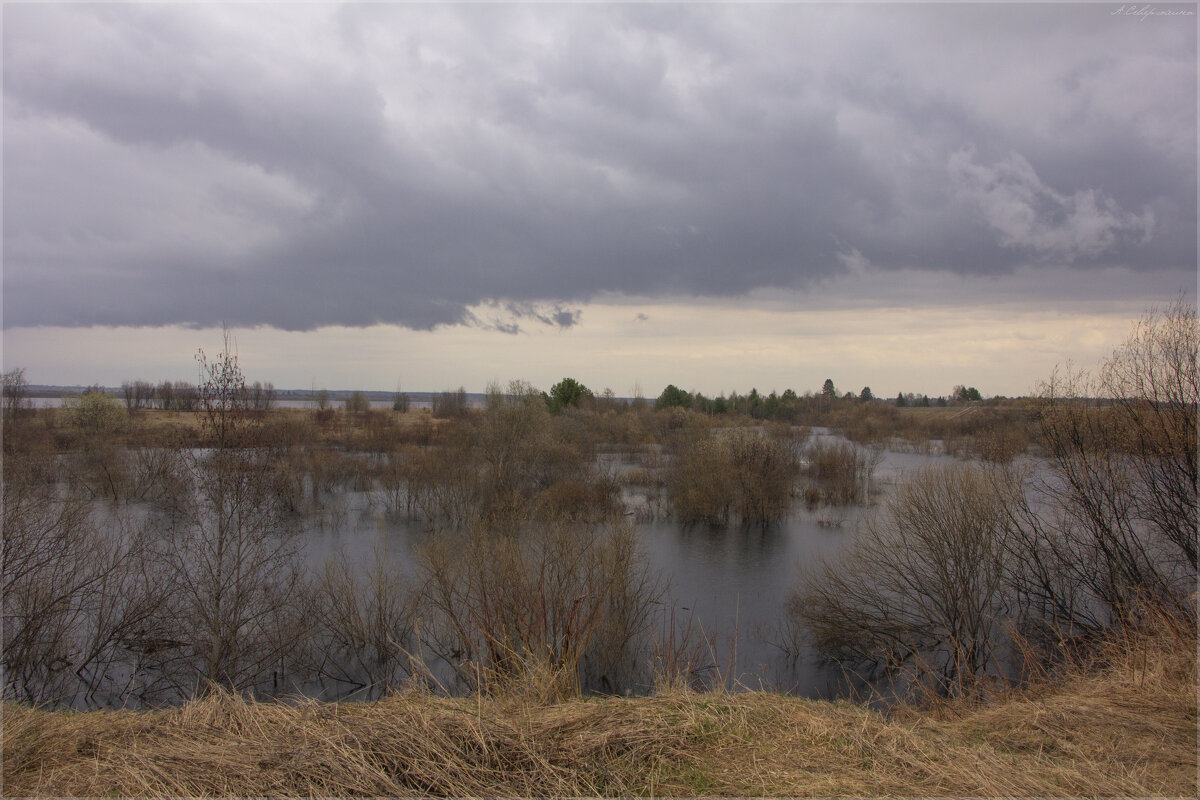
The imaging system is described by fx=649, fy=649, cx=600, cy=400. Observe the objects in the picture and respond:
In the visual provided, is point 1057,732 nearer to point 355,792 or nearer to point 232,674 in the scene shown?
point 355,792

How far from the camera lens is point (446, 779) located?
418 cm

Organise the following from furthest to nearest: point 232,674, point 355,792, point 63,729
Answer: point 232,674
point 63,729
point 355,792

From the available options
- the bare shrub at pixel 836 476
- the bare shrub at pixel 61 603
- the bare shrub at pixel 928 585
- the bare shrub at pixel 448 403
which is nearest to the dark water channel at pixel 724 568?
the bare shrub at pixel 836 476

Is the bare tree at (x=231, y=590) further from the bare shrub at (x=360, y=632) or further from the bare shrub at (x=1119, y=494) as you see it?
the bare shrub at (x=1119, y=494)

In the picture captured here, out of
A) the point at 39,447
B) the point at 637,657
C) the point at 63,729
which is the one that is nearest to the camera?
the point at 63,729

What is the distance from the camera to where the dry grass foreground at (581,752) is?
425 centimetres

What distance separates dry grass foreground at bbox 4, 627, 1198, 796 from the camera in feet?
14.0

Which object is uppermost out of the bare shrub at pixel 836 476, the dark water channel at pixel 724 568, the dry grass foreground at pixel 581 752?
the dry grass foreground at pixel 581 752

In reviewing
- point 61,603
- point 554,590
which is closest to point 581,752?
point 554,590

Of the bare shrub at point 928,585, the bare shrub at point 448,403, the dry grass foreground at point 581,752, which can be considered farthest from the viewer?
the bare shrub at point 448,403

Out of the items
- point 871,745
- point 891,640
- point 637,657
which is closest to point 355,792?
point 871,745

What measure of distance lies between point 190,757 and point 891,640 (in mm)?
15735

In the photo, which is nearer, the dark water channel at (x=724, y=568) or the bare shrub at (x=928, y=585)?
the dark water channel at (x=724, y=568)

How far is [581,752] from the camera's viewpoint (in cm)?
460
